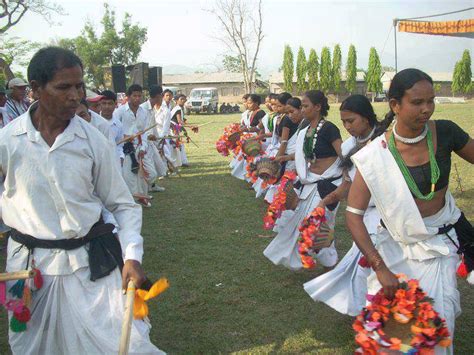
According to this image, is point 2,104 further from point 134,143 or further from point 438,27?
point 438,27

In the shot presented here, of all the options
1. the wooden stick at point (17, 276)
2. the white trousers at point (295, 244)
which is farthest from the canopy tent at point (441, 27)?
the wooden stick at point (17, 276)

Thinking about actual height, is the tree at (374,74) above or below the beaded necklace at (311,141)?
above

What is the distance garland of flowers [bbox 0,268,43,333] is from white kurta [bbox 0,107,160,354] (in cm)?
6

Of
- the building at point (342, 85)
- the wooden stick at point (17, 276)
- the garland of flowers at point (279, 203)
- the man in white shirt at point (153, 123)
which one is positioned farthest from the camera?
the building at point (342, 85)

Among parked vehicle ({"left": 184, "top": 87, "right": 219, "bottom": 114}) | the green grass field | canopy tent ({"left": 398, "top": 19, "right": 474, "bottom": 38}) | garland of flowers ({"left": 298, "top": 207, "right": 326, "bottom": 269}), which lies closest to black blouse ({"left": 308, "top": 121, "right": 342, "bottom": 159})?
garland of flowers ({"left": 298, "top": 207, "right": 326, "bottom": 269})

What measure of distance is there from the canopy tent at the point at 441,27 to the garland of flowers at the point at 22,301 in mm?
17654

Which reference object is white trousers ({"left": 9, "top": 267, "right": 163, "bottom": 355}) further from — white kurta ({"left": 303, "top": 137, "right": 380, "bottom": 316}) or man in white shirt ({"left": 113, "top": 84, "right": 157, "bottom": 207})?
man in white shirt ({"left": 113, "top": 84, "right": 157, "bottom": 207})

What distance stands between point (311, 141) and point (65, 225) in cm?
347

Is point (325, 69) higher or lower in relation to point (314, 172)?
higher

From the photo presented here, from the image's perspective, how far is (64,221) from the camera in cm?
258

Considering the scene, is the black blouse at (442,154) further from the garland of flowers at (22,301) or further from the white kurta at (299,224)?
the white kurta at (299,224)

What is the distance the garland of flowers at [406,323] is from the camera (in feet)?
8.49

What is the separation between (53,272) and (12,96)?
7.06m

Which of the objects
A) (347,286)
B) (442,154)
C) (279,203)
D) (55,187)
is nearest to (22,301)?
(55,187)
